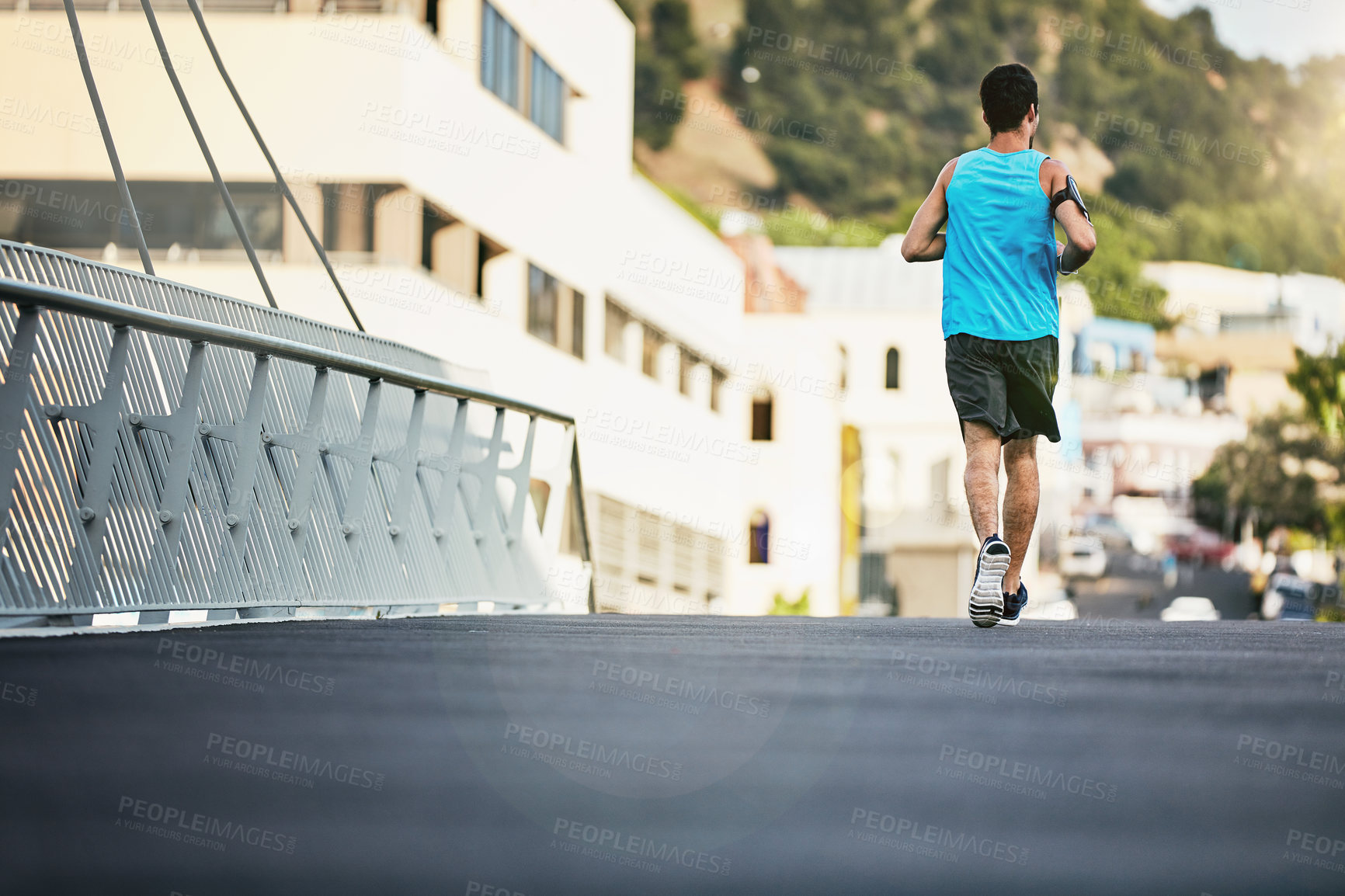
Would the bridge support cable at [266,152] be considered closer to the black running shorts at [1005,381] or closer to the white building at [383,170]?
the black running shorts at [1005,381]

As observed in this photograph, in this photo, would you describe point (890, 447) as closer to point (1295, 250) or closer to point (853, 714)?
point (853, 714)

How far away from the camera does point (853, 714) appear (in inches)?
169

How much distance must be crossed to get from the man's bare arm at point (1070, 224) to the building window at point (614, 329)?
28765 millimetres

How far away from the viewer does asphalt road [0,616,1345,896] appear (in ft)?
11.6

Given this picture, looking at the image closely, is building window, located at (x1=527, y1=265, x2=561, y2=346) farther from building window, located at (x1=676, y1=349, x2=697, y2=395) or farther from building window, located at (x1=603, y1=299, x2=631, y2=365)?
building window, located at (x1=676, y1=349, x2=697, y2=395)

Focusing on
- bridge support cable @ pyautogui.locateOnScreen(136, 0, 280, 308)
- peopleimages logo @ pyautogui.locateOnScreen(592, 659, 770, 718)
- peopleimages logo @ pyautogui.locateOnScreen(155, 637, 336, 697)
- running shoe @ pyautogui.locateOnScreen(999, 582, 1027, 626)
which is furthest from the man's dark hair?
bridge support cable @ pyautogui.locateOnScreen(136, 0, 280, 308)

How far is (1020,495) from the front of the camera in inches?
303

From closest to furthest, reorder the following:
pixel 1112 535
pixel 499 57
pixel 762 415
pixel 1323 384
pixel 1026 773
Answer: pixel 1026 773
pixel 499 57
pixel 1323 384
pixel 762 415
pixel 1112 535

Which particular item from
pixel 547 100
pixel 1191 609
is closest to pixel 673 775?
pixel 547 100

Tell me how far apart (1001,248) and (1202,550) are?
3974 inches

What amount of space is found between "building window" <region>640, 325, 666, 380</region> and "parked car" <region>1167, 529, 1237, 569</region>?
219ft

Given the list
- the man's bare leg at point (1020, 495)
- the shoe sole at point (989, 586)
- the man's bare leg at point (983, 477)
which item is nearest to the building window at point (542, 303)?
the man's bare leg at point (1020, 495)

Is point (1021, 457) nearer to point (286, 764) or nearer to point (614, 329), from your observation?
point (286, 764)

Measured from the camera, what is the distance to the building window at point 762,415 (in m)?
55.5
